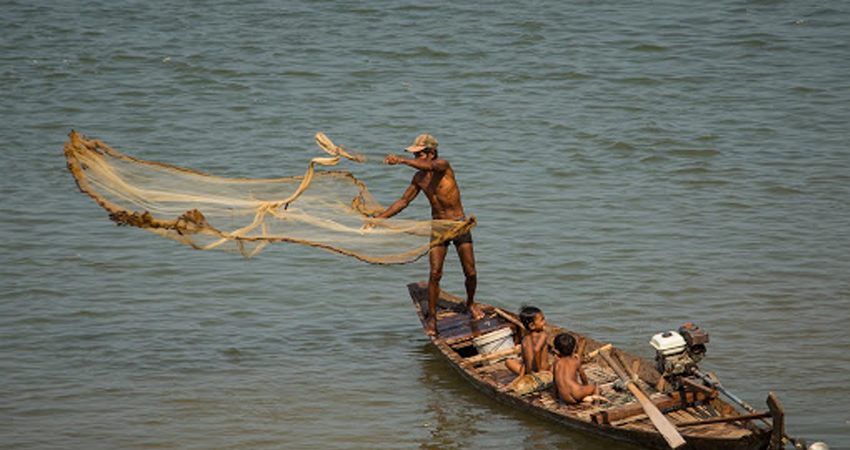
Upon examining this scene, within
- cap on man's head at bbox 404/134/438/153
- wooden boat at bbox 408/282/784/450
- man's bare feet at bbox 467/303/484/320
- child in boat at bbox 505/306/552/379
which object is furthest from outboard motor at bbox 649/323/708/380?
cap on man's head at bbox 404/134/438/153

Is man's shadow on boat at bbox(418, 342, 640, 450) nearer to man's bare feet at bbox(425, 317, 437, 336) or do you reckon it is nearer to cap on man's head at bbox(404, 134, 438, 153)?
man's bare feet at bbox(425, 317, 437, 336)

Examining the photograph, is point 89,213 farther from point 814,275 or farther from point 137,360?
point 814,275

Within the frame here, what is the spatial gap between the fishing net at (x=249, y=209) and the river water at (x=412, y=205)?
142 centimetres

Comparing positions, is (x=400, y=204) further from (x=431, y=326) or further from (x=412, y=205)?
(x=412, y=205)

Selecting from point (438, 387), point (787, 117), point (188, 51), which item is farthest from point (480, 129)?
point (438, 387)

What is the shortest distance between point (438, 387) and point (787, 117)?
10.1 metres

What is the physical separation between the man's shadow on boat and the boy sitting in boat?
263 mm

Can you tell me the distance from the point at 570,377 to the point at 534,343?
1.63ft

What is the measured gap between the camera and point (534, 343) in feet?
27.3

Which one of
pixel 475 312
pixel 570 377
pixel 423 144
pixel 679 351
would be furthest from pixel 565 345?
pixel 423 144

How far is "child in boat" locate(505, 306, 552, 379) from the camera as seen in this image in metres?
8.28

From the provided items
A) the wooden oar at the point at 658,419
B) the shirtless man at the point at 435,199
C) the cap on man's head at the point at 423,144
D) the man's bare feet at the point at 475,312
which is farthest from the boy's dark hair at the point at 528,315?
the cap on man's head at the point at 423,144

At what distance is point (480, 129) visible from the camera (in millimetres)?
17562

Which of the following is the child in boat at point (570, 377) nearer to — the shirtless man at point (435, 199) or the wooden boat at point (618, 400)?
the wooden boat at point (618, 400)
